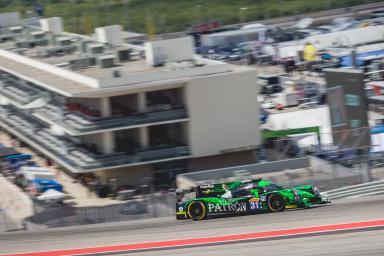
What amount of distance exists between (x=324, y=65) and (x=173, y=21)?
5311cm

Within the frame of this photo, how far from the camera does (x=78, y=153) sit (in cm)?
4647

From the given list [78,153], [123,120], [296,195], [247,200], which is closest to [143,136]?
[123,120]

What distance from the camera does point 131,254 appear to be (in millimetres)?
23938

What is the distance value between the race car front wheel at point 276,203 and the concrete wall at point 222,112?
1764 cm

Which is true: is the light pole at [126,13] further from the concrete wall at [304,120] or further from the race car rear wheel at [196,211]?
the race car rear wheel at [196,211]

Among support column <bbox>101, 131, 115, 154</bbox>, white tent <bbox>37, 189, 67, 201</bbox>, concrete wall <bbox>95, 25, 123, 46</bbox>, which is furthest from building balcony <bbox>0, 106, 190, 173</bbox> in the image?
concrete wall <bbox>95, 25, 123, 46</bbox>

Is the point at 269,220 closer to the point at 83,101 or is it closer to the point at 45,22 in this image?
the point at 83,101

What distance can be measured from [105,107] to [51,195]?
20.1ft

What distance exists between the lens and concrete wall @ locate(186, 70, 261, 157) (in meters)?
44.6

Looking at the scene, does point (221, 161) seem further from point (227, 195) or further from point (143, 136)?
point (227, 195)

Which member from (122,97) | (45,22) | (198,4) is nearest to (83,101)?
(122,97)

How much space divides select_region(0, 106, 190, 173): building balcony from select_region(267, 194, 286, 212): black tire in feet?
57.3

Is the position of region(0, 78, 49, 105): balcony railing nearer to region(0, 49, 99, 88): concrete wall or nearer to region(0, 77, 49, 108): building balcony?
region(0, 77, 49, 108): building balcony

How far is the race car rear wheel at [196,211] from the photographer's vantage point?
91.7 ft
